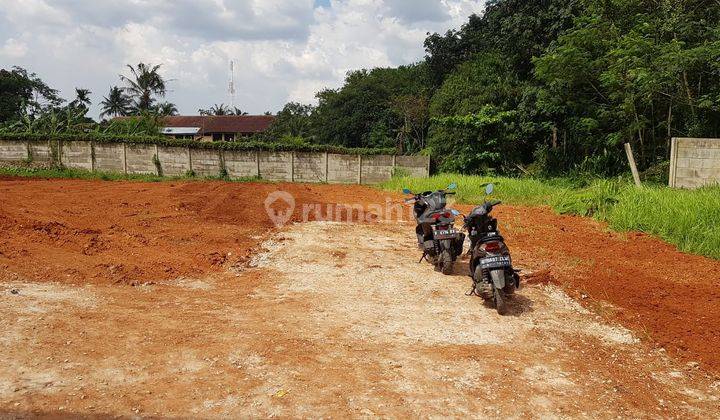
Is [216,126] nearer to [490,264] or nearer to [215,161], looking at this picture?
[215,161]

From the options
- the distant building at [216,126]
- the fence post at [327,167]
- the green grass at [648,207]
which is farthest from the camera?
the distant building at [216,126]

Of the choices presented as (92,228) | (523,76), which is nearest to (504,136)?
(523,76)

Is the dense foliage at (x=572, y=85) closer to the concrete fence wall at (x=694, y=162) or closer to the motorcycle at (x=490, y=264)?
the concrete fence wall at (x=694, y=162)

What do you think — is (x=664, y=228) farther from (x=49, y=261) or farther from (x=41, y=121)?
(x=41, y=121)

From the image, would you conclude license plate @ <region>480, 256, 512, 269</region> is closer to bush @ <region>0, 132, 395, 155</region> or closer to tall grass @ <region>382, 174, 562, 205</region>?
tall grass @ <region>382, 174, 562, 205</region>

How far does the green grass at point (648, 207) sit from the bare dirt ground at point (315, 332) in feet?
1.53

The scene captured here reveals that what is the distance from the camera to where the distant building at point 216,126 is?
44125 millimetres

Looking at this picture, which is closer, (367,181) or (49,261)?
(49,261)

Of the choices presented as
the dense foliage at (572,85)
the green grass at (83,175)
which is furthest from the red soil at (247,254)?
the green grass at (83,175)

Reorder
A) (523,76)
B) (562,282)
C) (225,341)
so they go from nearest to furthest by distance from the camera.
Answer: (225,341), (562,282), (523,76)

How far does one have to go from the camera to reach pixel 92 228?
24.6 feet

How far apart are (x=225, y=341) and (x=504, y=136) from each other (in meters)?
16.3

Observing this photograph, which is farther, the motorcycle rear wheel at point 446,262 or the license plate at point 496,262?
the motorcycle rear wheel at point 446,262

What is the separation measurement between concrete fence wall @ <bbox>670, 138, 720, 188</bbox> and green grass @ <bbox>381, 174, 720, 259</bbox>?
819 mm
